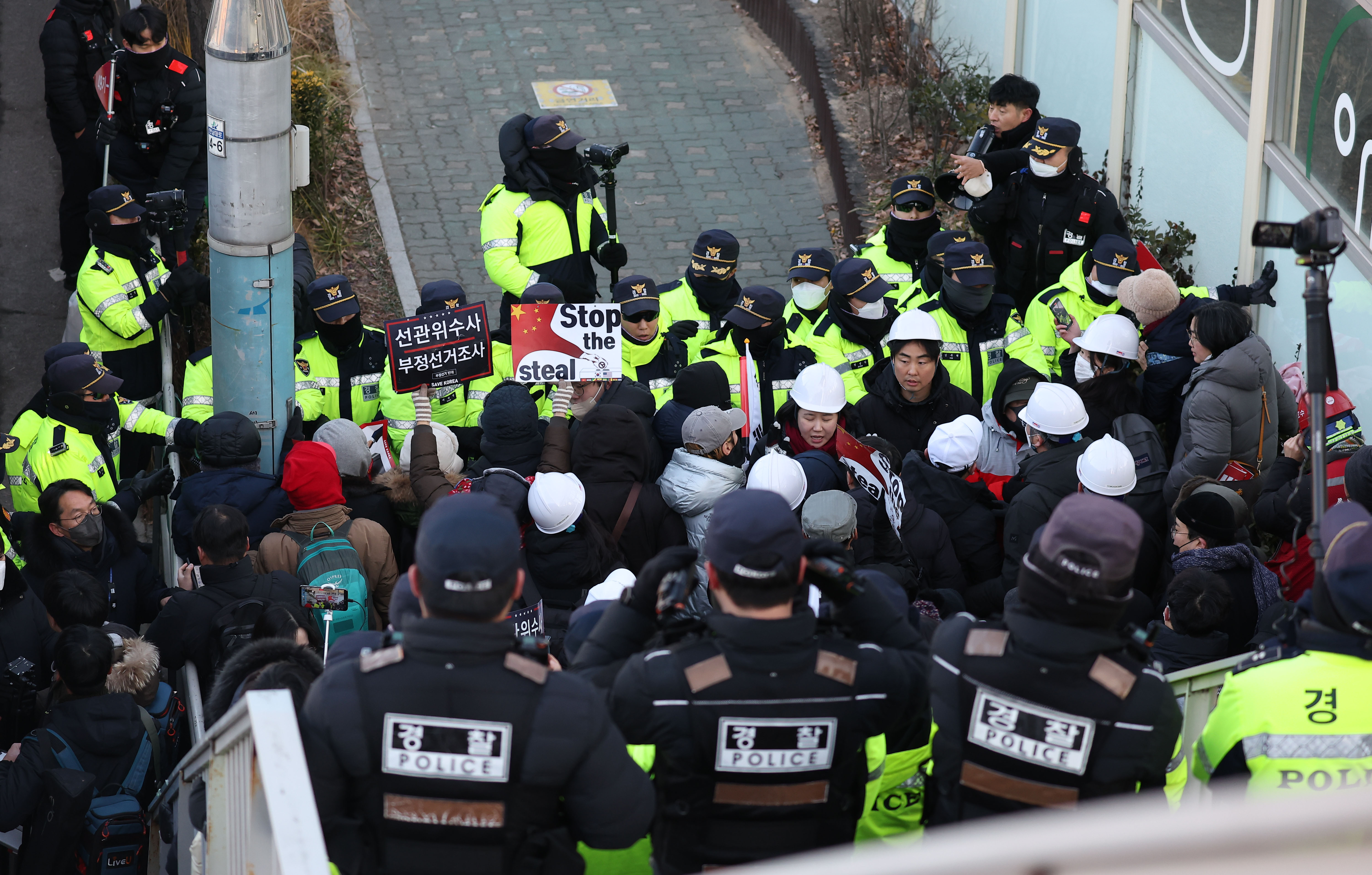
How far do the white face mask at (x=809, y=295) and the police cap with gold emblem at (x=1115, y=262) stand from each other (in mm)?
1533

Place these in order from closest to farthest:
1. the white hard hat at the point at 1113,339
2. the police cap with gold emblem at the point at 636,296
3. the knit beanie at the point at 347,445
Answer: the knit beanie at the point at 347,445, the white hard hat at the point at 1113,339, the police cap with gold emblem at the point at 636,296

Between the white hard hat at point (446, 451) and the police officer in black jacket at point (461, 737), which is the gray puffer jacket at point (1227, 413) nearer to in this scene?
the white hard hat at point (446, 451)

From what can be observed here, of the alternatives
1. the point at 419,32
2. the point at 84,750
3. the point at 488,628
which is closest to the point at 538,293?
the point at 84,750

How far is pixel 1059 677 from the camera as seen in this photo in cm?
328

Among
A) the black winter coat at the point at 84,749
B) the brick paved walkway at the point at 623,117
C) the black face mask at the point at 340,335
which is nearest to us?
the black winter coat at the point at 84,749

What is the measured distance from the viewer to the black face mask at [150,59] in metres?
9.73

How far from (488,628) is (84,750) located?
268 centimetres

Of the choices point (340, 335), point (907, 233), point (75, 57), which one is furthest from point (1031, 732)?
point (75, 57)

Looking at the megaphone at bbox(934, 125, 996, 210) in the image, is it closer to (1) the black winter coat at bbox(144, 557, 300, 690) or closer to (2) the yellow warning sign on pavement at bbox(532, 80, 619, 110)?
(1) the black winter coat at bbox(144, 557, 300, 690)

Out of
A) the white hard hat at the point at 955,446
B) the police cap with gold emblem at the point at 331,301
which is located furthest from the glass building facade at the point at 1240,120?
the police cap with gold emblem at the point at 331,301

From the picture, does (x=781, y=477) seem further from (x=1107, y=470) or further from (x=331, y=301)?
(x=331, y=301)

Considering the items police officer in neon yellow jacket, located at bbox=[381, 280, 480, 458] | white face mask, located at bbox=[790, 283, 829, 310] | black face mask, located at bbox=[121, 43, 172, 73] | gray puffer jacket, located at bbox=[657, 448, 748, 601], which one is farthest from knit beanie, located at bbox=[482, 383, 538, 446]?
black face mask, located at bbox=[121, 43, 172, 73]

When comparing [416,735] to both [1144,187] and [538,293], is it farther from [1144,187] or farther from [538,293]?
[1144,187]

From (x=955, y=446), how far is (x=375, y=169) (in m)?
8.38
